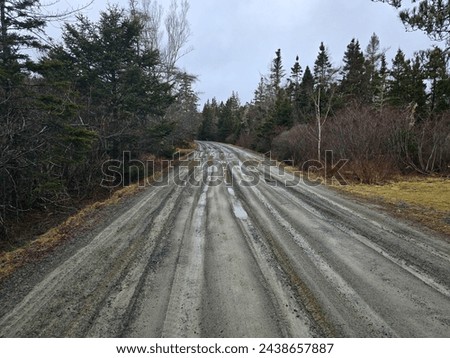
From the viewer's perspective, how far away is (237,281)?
3535 millimetres

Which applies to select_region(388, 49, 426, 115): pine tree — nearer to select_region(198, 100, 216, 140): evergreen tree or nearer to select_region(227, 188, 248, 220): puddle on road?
select_region(227, 188, 248, 220): puddle on road

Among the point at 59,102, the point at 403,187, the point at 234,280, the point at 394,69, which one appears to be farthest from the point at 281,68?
the point at 234,280

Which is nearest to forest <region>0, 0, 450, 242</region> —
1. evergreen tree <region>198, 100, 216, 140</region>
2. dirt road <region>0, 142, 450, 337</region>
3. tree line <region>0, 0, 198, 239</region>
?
tree line <region>0, 0, 198, 239</region>

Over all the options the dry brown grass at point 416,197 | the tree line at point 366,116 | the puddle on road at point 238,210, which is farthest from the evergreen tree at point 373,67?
the puddle on road at point 238,210

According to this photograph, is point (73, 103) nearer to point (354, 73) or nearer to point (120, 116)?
point (120, 116)

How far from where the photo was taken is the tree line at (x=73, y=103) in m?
6.07

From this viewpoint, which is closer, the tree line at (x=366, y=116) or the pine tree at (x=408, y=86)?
the tree line at (x=366, y=116)

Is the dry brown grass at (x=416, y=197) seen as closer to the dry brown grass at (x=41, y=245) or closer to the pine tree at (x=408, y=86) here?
the dry brown grass at (x=41, y=245)

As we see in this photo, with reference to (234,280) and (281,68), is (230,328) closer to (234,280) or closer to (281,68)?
(234,280)

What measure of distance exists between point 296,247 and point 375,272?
1.24m

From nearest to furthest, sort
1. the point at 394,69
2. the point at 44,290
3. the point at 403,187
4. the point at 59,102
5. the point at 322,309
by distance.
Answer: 1. the point at 322,309
2. the point at 44,290
3. the point at 59,102
4. the point at 403,187
5. the point at 394,69

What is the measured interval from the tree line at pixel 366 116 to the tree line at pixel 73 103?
975cm
